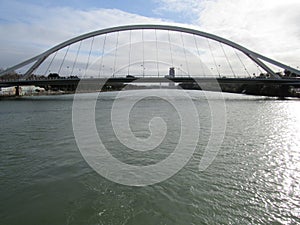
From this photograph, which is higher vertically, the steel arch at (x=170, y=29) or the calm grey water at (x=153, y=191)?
the steel arch at (x=170, y=29)

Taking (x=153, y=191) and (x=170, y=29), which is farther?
(x=170, y=29)

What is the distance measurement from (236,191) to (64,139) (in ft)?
27.8

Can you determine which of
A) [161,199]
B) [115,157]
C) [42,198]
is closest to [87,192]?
[42,198]

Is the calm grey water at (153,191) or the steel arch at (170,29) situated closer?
the calm grey water at (153,191)

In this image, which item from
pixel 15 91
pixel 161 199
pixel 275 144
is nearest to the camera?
pixel 161 199

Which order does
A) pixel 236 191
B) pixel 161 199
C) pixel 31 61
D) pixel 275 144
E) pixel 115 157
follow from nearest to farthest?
pixel 161 199
pixel 236 191
pixel 115 157
pixel 275 144
pixel 31 61

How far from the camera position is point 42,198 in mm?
5285

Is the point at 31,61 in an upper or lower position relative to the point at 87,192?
upper

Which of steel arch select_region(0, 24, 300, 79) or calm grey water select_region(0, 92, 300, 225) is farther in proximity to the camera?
steel arch select_region(0, 24, 300, 79)

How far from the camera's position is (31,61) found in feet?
171

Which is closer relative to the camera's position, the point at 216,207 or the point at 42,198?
the point at 216,207

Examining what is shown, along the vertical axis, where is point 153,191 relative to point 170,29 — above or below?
below

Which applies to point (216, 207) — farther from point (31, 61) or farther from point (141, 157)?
point (31, 61)

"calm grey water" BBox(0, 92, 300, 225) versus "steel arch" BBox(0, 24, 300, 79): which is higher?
"steel arch" BBox(0, 24, 300, 79)
